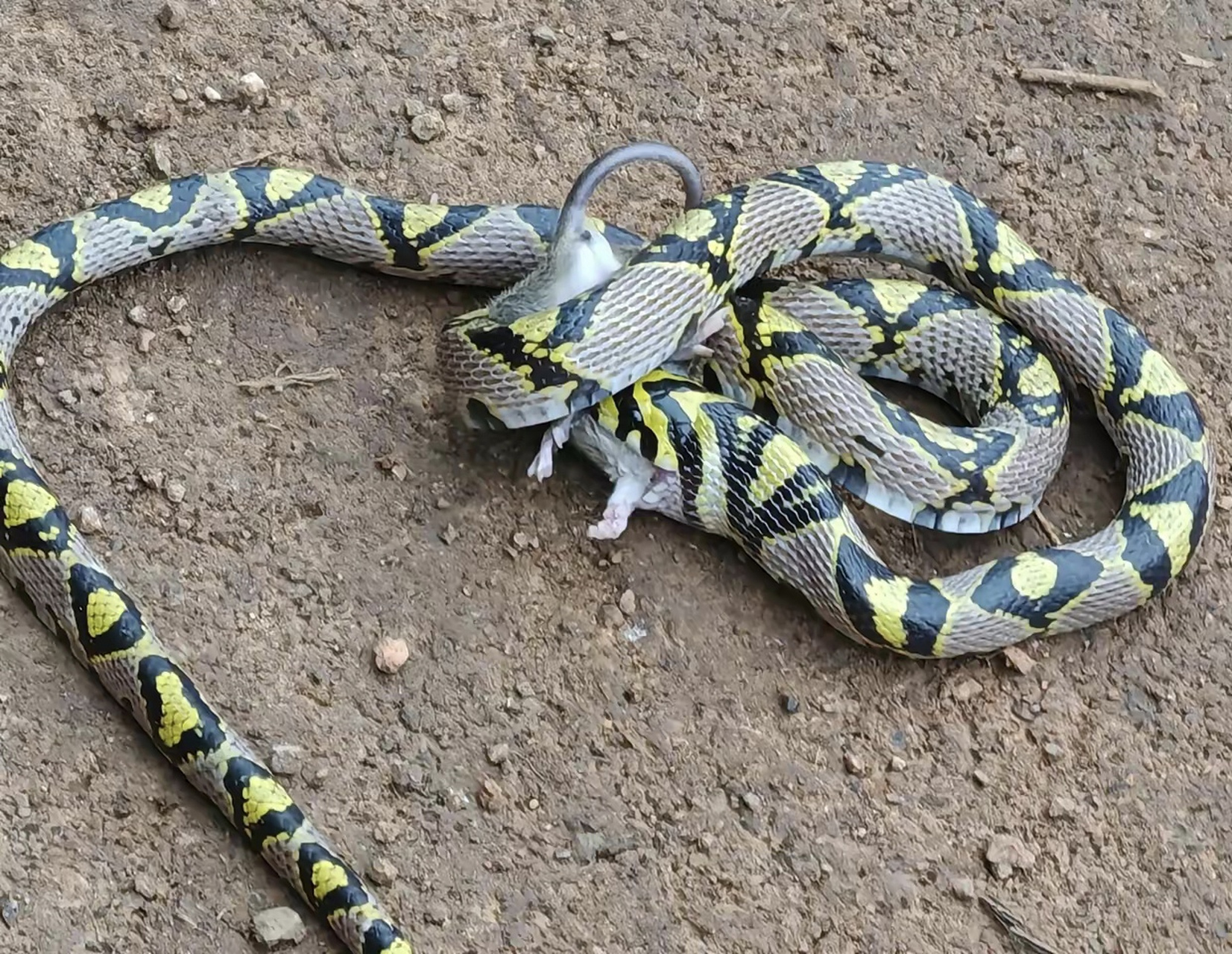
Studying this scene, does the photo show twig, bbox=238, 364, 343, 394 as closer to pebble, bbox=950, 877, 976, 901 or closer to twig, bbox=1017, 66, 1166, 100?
pebble, bbox=950, 877, 976, 901

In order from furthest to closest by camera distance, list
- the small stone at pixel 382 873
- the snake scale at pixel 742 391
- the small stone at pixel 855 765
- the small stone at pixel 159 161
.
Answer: the small stone at pixel 159 161 → the small stone at pixel 855 765 → the snake scale at pixel 742 391 → the small stone at pixel 382 873

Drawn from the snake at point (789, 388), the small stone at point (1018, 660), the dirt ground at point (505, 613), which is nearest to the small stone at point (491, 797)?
the dirt ground at point (505, 613)

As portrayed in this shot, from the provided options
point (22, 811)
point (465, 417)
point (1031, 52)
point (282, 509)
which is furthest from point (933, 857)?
point (1031, 52)

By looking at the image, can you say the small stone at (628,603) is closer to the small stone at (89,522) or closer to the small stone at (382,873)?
the small stone at (382,873)

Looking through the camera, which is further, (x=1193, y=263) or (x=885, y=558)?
(x=1193, y=263)

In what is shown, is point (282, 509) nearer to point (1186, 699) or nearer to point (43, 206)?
point (43, 206)
